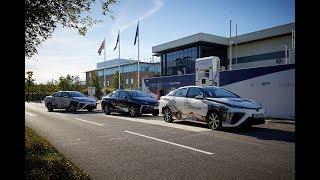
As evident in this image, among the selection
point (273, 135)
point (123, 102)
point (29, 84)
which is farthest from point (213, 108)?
point (29, 84)

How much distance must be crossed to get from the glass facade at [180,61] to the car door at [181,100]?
38575 mm

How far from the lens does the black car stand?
54.0 ft

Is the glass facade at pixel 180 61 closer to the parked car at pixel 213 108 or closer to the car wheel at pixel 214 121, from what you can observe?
the parked car at pixel 213 108

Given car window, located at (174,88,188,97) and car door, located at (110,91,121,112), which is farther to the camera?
car door, located at (110,91,121,112)

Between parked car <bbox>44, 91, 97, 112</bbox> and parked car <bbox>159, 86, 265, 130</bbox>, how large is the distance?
10437 millimetres

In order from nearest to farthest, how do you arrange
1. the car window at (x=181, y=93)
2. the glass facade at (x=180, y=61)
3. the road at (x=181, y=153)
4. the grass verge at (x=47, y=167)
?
the grass verge at (x=47, y=167) → the road at (x=181, y=153) → the car window at (x=181, y=93) → the glass facade at (x=180, y=61)

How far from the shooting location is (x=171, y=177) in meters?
5.07

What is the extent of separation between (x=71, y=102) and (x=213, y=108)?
1428cm

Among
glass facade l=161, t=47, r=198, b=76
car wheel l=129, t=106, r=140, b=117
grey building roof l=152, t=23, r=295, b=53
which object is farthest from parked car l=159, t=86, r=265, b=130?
glass facade l=161, t=47, r=198, b=76

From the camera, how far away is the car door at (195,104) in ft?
36.0

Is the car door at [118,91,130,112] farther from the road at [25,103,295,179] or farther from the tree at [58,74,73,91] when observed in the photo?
the tree at [58,74,73,91]

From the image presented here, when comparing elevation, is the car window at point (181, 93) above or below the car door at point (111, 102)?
above

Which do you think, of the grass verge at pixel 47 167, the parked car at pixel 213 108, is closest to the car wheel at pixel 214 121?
the parked car at pixel 213 108
